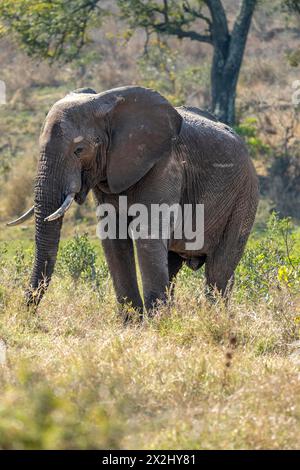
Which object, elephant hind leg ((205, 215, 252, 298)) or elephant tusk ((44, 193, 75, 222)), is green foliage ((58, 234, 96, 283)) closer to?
elephant hind leg ((205, 215, 252, 298))

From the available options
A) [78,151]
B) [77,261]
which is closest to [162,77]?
[77,261]

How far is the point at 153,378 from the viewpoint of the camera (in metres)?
6.85

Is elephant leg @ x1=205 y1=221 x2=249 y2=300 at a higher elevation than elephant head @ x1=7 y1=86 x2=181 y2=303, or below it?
below

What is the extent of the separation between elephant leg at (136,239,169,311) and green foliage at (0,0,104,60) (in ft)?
39.9

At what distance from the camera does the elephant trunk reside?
29.0 ft

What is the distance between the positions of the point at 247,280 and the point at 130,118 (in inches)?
94.2

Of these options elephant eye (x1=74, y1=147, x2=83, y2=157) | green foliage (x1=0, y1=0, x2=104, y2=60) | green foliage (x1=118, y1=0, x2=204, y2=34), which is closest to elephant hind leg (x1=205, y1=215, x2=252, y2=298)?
elephant eye (x1=74, y1=147, x2=83, y2=157)

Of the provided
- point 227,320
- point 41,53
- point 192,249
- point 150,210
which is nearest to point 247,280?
point 192,249

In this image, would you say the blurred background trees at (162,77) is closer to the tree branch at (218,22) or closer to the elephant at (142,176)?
the tree branch at (218,22)

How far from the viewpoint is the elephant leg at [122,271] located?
9844 millimetres

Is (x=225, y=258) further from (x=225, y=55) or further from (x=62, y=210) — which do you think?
(x=225, y=55)

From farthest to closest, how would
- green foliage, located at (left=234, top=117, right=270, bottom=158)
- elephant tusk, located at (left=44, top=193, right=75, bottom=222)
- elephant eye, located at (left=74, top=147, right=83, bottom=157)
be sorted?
green foliage, located at (left=234, top=117, right=270, bottom=158) → elephant eye, located at (left=74, top=147, right=83, bottom=157) → elephant tusk, located at (left=44, top=193, right=75, bottom=222)

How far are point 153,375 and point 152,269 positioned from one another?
2.47 m

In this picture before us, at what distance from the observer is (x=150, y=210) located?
9.34 meters
